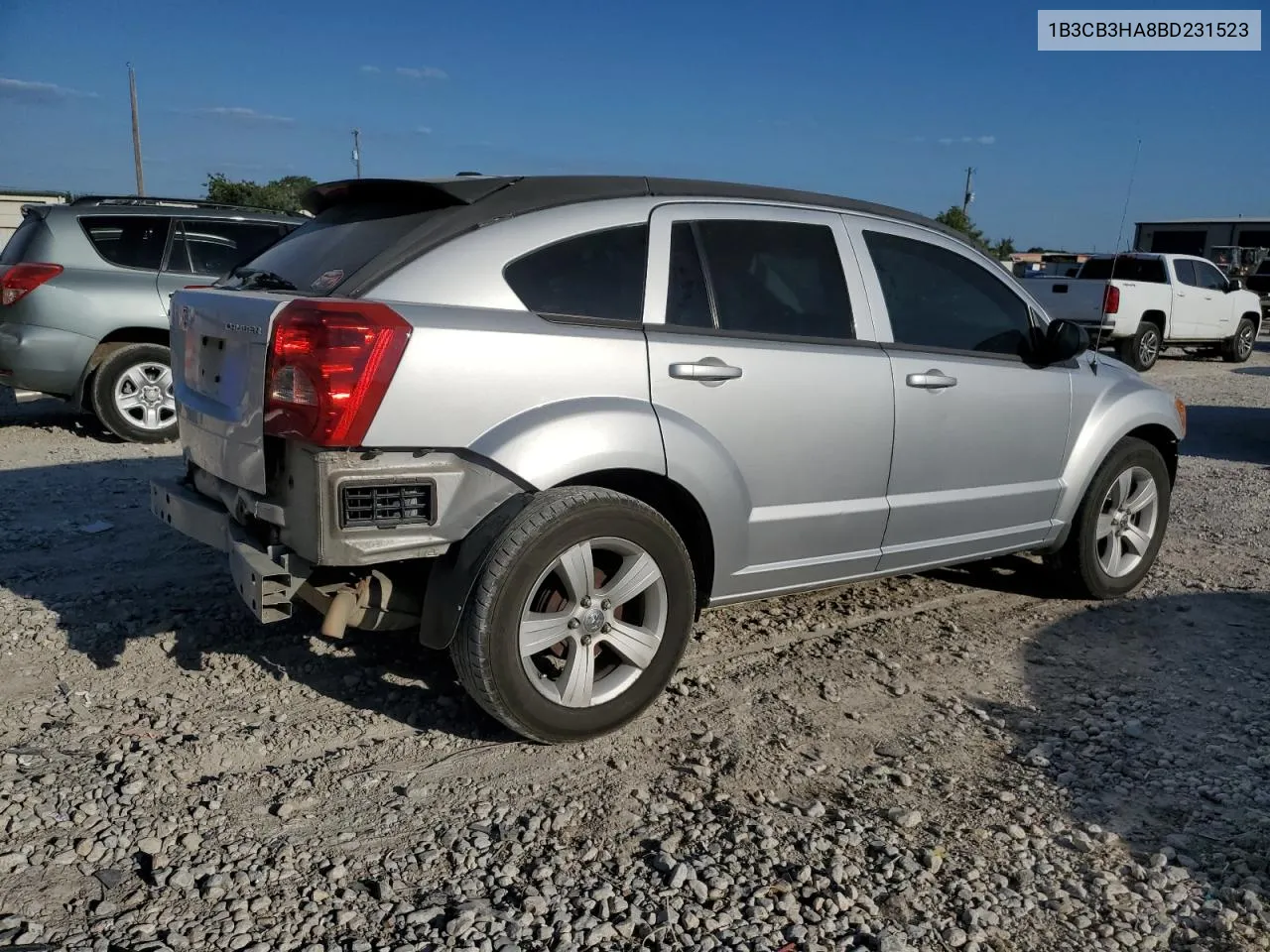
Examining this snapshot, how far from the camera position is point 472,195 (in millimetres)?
3537

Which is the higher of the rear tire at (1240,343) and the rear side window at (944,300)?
the rear side window at (944,300)

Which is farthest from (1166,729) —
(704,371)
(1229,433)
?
(1229,433)

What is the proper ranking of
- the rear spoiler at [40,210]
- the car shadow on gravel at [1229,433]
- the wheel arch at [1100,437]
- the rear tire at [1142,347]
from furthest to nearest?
the rear tire at [1142,347], the car shadow on gravel at [1229,433], the rear spoiler at [40,210], the wheel arch at [1100,437]

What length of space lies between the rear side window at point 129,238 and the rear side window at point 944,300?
20.9 feet

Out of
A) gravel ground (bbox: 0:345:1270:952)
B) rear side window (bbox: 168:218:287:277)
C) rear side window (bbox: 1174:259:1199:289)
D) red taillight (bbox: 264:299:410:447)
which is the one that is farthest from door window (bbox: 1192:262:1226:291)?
red taillight (bbox: 264:299:410:447)

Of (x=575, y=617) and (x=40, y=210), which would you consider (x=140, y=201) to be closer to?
(x=40, y=210)

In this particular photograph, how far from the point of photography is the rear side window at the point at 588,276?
3473 millimetres

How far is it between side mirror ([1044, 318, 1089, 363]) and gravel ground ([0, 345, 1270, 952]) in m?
1.23

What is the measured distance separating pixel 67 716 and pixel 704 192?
9.58 ft

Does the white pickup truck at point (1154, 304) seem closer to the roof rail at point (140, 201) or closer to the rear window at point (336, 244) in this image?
the roof rail at point (140, 201)

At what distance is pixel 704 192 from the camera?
3.96 m

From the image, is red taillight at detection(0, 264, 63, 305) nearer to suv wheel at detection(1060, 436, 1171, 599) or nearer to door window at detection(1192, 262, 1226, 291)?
suv wheel at detection(1060, 436, 1171, 599)

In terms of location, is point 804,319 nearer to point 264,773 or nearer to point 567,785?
point 567,785

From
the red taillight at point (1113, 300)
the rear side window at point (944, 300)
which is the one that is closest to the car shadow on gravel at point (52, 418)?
the rear side window at point (944, 300)
